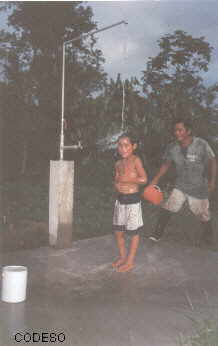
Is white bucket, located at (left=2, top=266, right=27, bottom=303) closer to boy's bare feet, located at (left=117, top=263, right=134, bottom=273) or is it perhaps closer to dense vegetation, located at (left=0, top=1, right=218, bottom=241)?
boy's bare feet, located at (left=117, top=263, right=134, bottom=273)

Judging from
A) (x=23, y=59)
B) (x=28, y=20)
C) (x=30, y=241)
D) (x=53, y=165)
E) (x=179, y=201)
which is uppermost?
(x=28, y=20)

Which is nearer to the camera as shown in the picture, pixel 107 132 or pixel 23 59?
pixel 107 132

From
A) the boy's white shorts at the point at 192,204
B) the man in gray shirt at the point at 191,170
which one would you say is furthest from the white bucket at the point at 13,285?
the boy's white shorts at the point at 192,204

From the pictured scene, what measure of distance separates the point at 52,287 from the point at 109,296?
62 cm

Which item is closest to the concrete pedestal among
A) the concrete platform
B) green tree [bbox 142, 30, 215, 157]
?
the concrete platform

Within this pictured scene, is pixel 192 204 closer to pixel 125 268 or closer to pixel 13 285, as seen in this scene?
pixel 125 268

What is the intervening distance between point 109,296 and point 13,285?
0.96 metres

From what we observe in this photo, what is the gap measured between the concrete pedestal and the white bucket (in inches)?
72.3

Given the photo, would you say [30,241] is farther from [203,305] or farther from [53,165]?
[203,305]

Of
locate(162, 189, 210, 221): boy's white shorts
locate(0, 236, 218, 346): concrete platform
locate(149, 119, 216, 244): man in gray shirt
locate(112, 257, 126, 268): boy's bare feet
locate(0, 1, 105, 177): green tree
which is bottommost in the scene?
locate(0, 236, 218, 346): concrete platform

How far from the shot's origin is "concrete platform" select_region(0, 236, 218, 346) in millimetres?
3570

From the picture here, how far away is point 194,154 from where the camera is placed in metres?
6.07

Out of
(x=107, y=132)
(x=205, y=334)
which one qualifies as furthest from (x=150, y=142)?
(x=205, y=334)

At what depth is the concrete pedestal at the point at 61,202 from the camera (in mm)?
5949
